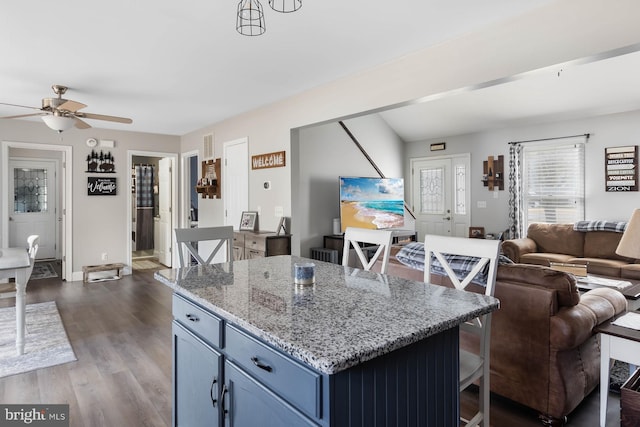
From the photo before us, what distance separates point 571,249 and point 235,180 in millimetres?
4973

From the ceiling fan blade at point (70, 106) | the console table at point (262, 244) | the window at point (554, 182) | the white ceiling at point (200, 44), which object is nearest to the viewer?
the white ceiling at point (200, 44)

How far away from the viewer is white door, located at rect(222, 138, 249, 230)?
549cm

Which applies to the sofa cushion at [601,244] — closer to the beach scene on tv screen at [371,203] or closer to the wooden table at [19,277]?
the beach scene on tv screen at [371,203]

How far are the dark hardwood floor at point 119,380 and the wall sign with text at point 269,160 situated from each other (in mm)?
2073

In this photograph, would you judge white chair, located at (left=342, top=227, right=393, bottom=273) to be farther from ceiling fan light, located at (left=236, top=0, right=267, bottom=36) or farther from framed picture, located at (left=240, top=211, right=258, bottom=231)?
framed picture, located at (left=240, top=211, right=258, bottom=231)

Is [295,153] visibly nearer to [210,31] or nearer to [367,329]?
[210,31]

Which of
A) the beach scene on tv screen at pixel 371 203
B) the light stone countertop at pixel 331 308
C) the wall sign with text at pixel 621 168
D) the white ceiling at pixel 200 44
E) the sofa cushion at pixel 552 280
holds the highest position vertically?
the white ceiling at pixel 200 44

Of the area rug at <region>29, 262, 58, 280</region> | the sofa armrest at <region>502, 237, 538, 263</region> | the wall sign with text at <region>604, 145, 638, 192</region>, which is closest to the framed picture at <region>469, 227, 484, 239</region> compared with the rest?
the sofa armrest at <region>502, 237, 538, 263</region>

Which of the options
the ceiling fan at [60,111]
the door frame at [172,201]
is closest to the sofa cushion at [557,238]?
the door frame at [172,201]

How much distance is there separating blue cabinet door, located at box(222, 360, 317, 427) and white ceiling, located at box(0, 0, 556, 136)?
85.8 inches

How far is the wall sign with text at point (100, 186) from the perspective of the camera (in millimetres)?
6344

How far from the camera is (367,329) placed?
1155 mm

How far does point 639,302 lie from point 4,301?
7.05m

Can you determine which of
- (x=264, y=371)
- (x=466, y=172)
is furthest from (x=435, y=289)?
(x=466, y=172)
